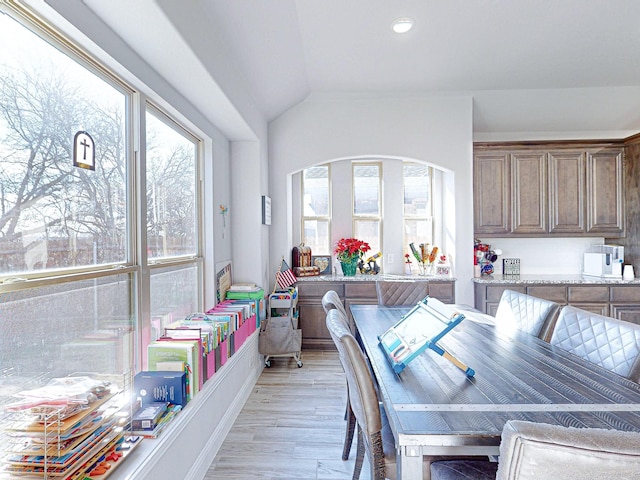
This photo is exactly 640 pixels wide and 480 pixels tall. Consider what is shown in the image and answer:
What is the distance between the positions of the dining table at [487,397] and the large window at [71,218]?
126 centimetres

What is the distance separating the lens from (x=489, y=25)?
104 inches

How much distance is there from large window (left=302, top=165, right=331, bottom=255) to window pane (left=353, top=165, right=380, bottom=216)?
394mm

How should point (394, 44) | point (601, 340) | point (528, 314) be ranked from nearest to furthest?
1. point (601, 340)
2. point (528, 314)
3. point (394, 44)

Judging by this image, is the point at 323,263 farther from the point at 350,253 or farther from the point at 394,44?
the point at 394,44

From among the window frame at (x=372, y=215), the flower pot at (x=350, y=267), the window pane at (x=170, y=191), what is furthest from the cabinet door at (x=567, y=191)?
the window pane at (x=170, y=191)

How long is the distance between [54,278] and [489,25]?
3.24 meters

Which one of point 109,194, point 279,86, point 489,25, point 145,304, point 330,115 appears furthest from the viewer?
point 330,115

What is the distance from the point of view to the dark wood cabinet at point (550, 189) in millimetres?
3883

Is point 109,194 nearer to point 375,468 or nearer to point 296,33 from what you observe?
point 375,468

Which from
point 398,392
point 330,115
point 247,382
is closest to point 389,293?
point 247,382

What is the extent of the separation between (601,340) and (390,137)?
9.32 ft

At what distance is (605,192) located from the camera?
3.89 metres

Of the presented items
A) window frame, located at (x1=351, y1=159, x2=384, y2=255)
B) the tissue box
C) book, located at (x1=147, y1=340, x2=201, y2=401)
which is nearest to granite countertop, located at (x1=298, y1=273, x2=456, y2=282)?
window frame, located at (x1=351, y1=159, x2=384, y2=255)

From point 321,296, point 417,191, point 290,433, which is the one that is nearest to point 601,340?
point 290,433
